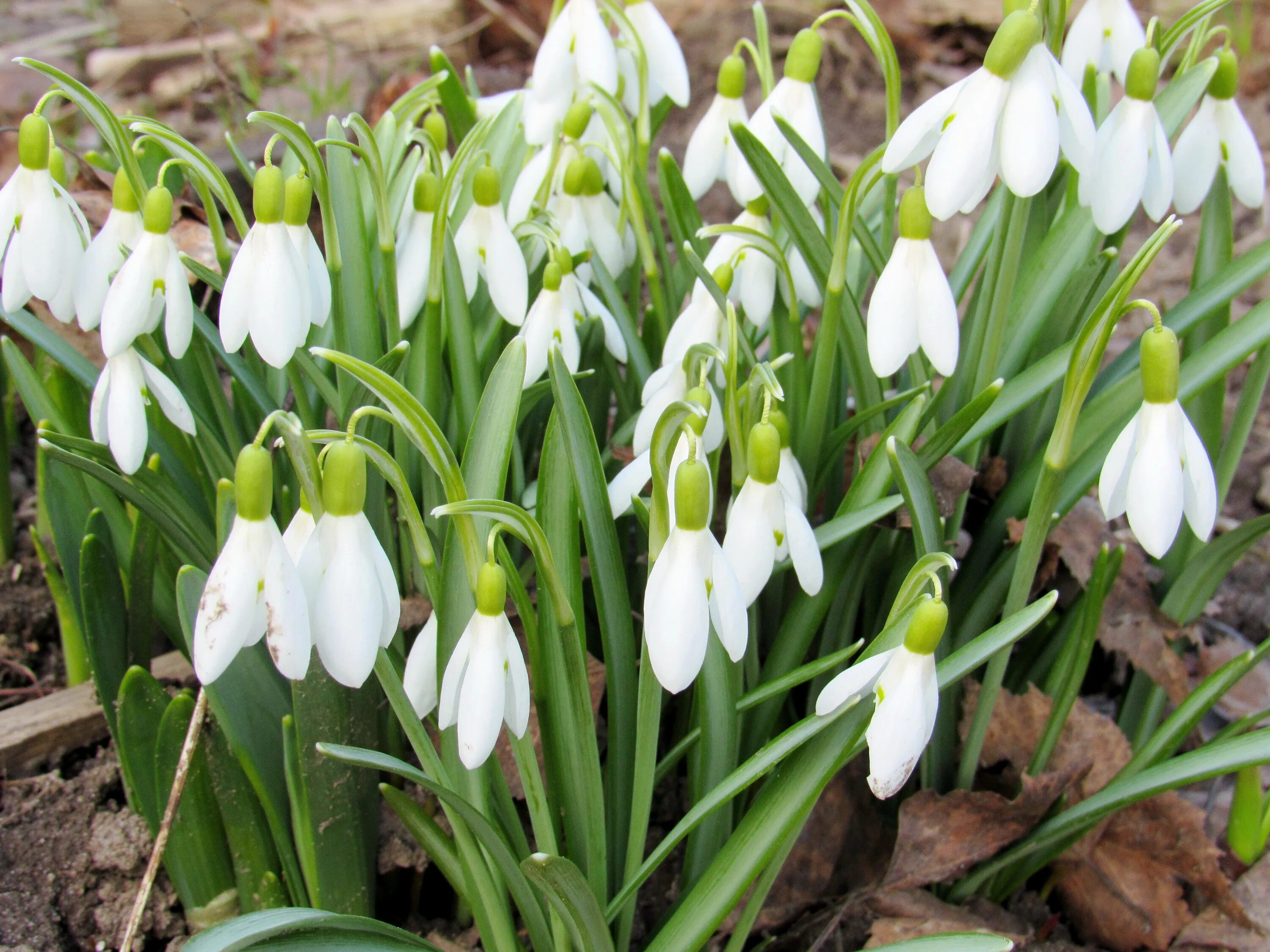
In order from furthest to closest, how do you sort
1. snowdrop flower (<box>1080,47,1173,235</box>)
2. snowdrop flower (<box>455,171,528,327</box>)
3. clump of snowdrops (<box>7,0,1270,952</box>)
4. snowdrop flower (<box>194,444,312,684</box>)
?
1. snowdrop flower (<box>455,171,528,327</box>)
2. snowdrop flower (<box>1080,47,1173,235</box>)
3. clump of snowdrops (<box>7,0,1270,952</box>)
4. snowdrop flower (<box>194,444,312,684</box>)

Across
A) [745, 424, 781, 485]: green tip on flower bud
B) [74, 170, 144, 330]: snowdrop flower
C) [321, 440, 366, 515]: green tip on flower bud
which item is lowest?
[745, 424, 781, 485]: green tip on flower bud

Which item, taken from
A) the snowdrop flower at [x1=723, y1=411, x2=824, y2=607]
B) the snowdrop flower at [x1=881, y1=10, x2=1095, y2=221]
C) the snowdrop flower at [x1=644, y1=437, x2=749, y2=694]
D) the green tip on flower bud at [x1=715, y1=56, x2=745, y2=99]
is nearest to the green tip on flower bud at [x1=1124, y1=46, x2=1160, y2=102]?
the snowdrop flower at [x1=881, y1=10, x2=1095, y2=221]

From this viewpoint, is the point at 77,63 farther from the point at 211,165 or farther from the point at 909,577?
the point at 909,577

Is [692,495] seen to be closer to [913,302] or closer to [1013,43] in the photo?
[913,302]

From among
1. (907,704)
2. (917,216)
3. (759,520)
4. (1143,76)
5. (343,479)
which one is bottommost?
(907,704)

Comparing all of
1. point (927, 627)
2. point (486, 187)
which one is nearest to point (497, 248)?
point (486, 187)

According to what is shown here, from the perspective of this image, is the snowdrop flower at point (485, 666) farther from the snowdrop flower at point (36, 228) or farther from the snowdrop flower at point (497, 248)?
the snowdrop flower at point (36, 228)

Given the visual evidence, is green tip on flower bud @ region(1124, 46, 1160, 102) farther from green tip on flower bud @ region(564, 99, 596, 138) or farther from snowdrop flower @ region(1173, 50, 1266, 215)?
green tip on flower bud @ region(564, 99, 596, 138)
